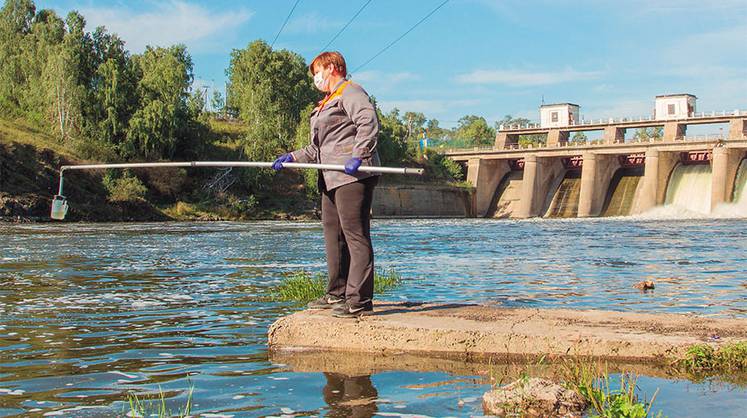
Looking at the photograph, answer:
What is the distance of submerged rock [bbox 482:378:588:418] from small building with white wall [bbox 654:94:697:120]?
258 ft

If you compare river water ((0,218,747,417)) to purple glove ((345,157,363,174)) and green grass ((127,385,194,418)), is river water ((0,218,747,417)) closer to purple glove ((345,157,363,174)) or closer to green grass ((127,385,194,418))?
green grass ((127,385,194,418))

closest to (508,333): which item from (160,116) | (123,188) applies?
(123,188)

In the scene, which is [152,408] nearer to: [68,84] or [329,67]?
[329,67]

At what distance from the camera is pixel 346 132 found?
652 cm

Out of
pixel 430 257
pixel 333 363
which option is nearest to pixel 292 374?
pixel 333 363

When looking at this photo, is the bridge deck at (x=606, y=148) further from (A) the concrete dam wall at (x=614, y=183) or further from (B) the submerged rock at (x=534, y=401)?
(B) the submerged rock at (x=534, y=401)

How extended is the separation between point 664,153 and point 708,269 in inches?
2219

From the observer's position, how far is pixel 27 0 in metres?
87.7

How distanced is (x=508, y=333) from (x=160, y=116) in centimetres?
5989

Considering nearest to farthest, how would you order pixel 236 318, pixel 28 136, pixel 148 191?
pixel 236 318 < pixel 28 136 < pixel 148 191

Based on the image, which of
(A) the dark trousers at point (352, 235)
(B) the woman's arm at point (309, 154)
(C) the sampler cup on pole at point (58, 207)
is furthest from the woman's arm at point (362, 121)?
(C) the sampler cup on pole at point (58, 207)

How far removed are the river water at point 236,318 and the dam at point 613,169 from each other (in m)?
48.7

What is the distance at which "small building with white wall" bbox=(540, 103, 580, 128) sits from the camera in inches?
3442

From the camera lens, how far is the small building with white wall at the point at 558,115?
87.4 meters
